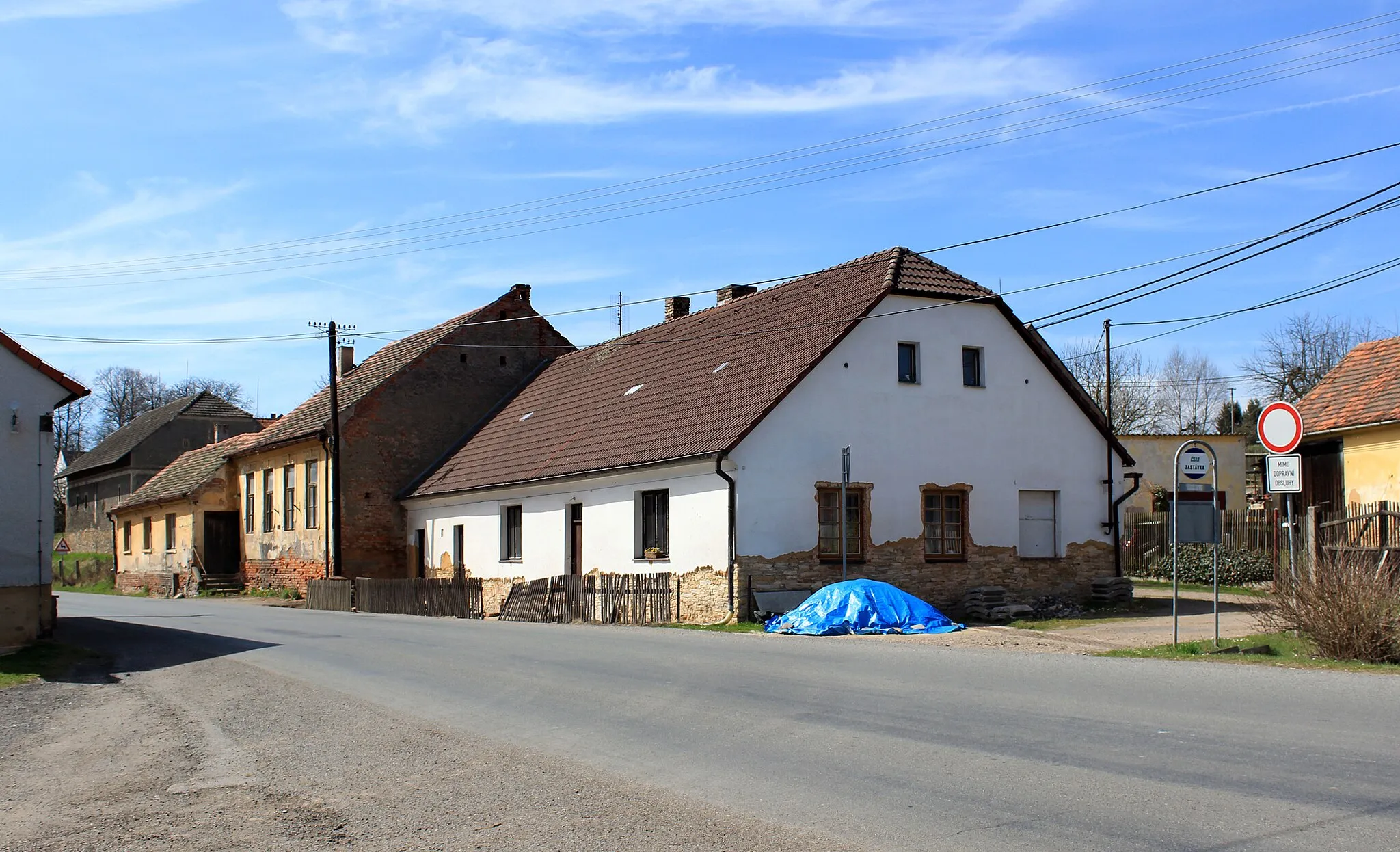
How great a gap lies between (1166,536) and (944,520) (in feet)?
41.3

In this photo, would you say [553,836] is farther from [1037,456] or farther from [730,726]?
[1037,456]

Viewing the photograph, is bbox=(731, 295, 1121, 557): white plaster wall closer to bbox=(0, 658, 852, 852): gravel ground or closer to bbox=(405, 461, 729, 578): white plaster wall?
bbox=(405, 461, 729, 578): white plaster wall

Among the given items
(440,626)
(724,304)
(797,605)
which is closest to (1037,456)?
(797,605)

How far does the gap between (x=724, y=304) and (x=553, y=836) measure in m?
26.0

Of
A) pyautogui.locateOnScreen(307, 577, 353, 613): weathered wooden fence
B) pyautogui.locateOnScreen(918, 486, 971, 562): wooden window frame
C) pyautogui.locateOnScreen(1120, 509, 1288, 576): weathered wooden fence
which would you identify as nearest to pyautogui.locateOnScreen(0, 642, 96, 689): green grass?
pyautogui.locateOnScreen(307, 577, 353, 613): weathered wooden fence

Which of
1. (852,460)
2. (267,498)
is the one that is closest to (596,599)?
(852,460)

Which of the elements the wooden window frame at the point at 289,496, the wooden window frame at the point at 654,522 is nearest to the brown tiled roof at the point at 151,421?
the wooden window frame at the point at 289,496

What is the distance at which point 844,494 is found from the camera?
21781 millimetres

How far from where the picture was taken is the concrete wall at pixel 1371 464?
86.0ft

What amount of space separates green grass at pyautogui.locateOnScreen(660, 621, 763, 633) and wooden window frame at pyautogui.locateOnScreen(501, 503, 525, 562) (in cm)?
872

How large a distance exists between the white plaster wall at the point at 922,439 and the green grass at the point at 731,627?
1.36 meters

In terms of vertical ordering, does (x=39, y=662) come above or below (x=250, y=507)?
below

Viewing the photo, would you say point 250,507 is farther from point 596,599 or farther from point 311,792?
point 311,792

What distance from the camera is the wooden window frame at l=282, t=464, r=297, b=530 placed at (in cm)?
4066
